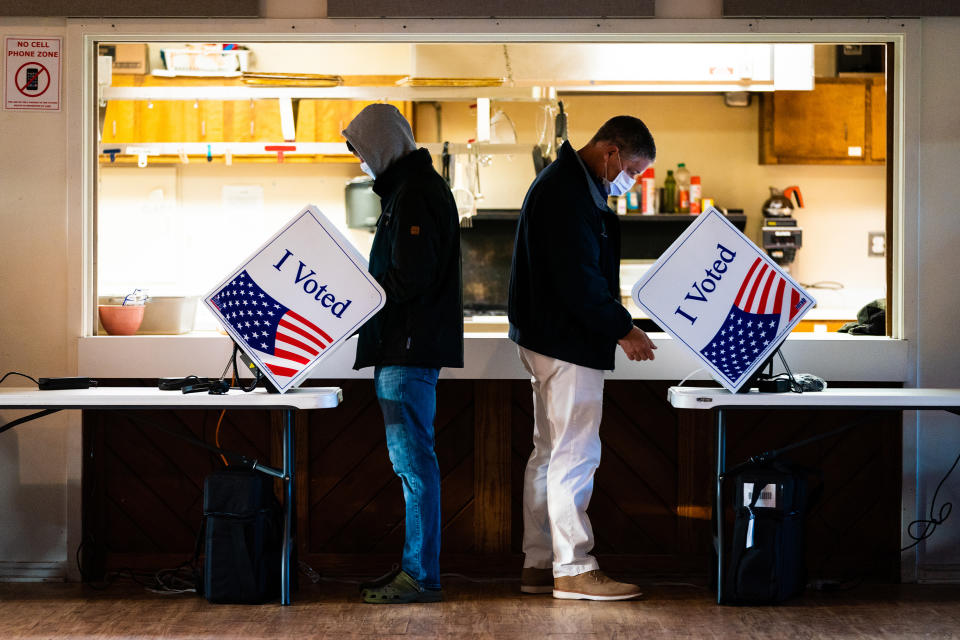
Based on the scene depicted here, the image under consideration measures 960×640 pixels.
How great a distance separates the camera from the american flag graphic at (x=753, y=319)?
10.5ft

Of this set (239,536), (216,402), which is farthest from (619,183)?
(239,536)

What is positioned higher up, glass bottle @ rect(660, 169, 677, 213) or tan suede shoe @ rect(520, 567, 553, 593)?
glass bottle @ rect(660, 169, 677, 213)

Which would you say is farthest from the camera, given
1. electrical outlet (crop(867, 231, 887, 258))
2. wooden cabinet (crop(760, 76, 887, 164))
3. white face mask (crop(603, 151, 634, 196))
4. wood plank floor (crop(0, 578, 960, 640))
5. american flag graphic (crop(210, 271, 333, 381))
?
electrical outlet (crop(867, 231, 887, 258))

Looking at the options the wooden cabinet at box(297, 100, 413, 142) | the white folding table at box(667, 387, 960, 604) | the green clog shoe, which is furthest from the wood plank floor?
the wooden cabinet at box(297, 100, 413, 142)

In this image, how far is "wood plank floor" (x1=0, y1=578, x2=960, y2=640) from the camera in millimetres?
3043

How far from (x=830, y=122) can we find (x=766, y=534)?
13.3 ft

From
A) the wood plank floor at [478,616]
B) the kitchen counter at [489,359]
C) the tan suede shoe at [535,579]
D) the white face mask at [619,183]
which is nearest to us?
the wood plank floor at [478,616]

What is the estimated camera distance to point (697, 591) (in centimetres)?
353

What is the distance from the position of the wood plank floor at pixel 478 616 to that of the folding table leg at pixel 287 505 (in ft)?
0.31

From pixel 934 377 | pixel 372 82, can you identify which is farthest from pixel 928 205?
pixel 372 82

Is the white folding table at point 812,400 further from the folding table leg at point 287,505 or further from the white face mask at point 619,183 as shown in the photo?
the folding table leg at point 287,505

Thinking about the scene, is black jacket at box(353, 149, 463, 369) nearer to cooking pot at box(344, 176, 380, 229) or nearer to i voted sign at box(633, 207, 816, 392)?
i voted sign at box(633, 207, 816, 392)

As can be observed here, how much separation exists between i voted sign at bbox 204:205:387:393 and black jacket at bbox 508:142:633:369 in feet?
1.85

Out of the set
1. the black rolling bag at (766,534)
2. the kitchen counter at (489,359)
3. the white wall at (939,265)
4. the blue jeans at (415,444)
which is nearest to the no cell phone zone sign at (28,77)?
the kitchen counter at (489,359)
